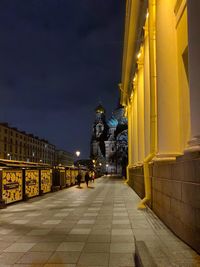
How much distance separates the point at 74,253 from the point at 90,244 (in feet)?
2.70

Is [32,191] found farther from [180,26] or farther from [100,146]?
[100,146]

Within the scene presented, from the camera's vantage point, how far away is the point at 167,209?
8664 millimetres

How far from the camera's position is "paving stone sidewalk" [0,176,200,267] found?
5883 mm

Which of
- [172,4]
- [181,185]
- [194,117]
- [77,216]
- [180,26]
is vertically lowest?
[77,216]

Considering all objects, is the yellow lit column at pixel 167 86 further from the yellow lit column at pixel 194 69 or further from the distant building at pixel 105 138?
the distant building at pixel 105 138

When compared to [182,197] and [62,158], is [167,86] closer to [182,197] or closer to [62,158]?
[182,197]

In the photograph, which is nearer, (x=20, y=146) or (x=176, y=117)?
(x=176, y=117)

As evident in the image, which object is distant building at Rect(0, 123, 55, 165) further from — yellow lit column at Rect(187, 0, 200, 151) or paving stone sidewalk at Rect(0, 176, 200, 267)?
yellow lit column at Rect(187, 0, 200, 151)

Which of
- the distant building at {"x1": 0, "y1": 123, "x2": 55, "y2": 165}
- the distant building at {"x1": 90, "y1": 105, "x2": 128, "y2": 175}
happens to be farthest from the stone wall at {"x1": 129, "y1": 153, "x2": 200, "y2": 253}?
the distant building at {"x1": 90, "y1": 105, "x2": 128, "y2": 175}

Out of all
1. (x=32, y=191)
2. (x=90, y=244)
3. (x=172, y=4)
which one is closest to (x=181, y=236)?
(x=90, y=244)

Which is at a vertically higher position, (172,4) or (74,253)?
(172,4)

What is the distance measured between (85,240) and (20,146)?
105119 mm

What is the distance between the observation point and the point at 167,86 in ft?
32.3

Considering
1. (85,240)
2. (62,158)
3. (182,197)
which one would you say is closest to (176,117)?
(182,197)
